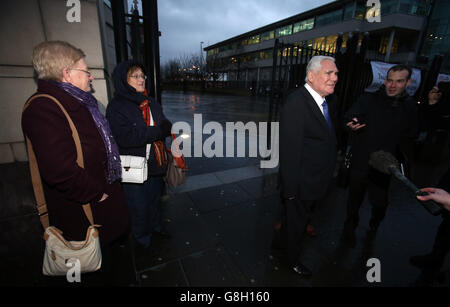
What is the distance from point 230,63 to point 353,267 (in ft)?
190

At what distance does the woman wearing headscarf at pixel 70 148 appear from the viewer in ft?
4.23

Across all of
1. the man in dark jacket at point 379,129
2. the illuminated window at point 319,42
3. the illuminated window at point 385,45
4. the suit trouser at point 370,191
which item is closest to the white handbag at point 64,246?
the man in dark jacket at point 379,129

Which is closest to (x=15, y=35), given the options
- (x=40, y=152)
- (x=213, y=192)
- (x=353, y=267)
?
(x=40, y=152)

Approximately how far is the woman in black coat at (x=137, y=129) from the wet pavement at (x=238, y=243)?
50 centimetres

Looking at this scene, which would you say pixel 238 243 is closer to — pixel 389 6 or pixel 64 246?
pixel 64 246

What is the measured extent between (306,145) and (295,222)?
2.72ft

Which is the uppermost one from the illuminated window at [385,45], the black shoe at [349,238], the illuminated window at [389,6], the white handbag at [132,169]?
the illuminated window at [389,6]

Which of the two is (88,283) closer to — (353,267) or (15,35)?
(353,267)

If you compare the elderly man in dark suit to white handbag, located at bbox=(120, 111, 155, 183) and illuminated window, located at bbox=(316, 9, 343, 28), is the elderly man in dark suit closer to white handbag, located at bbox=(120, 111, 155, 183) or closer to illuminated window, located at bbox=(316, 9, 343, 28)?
white handbag, located at bbox=(120, 111, 155, 183)

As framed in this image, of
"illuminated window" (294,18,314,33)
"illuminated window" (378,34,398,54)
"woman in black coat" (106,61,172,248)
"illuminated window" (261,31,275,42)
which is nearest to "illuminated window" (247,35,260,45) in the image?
"illuminated window" (261,31,275,42)

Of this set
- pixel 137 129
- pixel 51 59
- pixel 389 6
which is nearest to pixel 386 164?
pixel 137 129

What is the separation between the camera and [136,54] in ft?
9.94

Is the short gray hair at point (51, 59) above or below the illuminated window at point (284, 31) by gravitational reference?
below

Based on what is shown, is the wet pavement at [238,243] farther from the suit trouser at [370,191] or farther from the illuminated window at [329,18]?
the illuminated window at [329,18]
